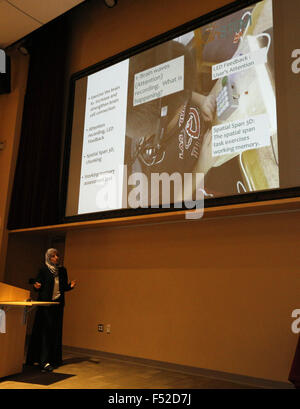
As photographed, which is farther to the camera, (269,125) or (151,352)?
(151,352)

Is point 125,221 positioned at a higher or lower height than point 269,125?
lower

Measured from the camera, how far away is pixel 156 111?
4.23 metres

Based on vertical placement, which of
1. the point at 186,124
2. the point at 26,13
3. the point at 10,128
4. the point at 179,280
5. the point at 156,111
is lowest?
the point at 179,280

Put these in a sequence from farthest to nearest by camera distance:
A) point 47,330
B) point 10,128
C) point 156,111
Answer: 1. point 10,128
2. point 156,111
3. point 47,330

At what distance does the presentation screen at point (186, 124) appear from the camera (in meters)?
3.37

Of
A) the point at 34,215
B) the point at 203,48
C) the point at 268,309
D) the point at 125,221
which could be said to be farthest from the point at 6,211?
the point at 268,309

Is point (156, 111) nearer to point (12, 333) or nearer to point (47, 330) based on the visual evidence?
point (47, 330)

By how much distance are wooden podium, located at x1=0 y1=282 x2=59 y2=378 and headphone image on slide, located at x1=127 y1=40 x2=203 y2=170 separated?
188 centimetres

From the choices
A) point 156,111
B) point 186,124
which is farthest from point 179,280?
point 156,111

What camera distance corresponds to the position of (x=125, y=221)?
4195 mm

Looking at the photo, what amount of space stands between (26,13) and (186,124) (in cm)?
279
